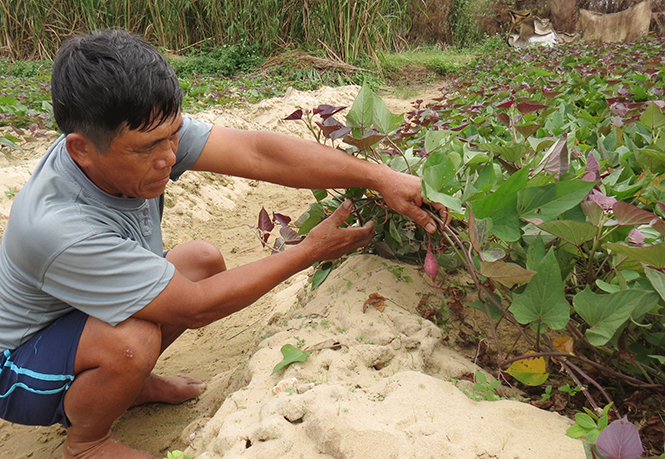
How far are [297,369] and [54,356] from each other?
2.42ft

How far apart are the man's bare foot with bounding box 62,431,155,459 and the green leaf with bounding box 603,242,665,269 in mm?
1395

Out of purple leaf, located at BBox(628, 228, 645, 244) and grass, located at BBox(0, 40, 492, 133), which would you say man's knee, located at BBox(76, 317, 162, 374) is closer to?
purple leaf, located at BBox(628, 228, 645, 244)

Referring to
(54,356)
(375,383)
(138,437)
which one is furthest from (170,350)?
(375,383)

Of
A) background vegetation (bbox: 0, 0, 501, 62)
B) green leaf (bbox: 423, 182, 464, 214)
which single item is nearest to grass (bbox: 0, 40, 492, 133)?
background vegetation (bbox: 0, 0, 501, 62)

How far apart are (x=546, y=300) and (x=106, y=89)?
1.15 metres

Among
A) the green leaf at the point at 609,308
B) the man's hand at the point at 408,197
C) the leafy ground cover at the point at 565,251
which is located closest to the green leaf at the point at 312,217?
the leafy ground cover at the point at 565,251

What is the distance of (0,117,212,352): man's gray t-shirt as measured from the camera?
137 centimetres

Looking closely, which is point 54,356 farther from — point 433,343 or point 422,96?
point 422,96

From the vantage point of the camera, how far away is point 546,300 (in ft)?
3.55

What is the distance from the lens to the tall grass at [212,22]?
10.1m

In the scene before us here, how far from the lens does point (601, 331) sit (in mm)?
1017

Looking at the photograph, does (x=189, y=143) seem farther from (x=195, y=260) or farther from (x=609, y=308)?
(x=609, y=308)

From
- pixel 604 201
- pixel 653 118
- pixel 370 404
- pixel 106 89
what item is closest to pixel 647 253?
pixel 604 201

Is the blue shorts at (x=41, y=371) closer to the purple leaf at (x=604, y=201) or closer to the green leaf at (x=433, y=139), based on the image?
the green leaf at (x=433, y=139)
